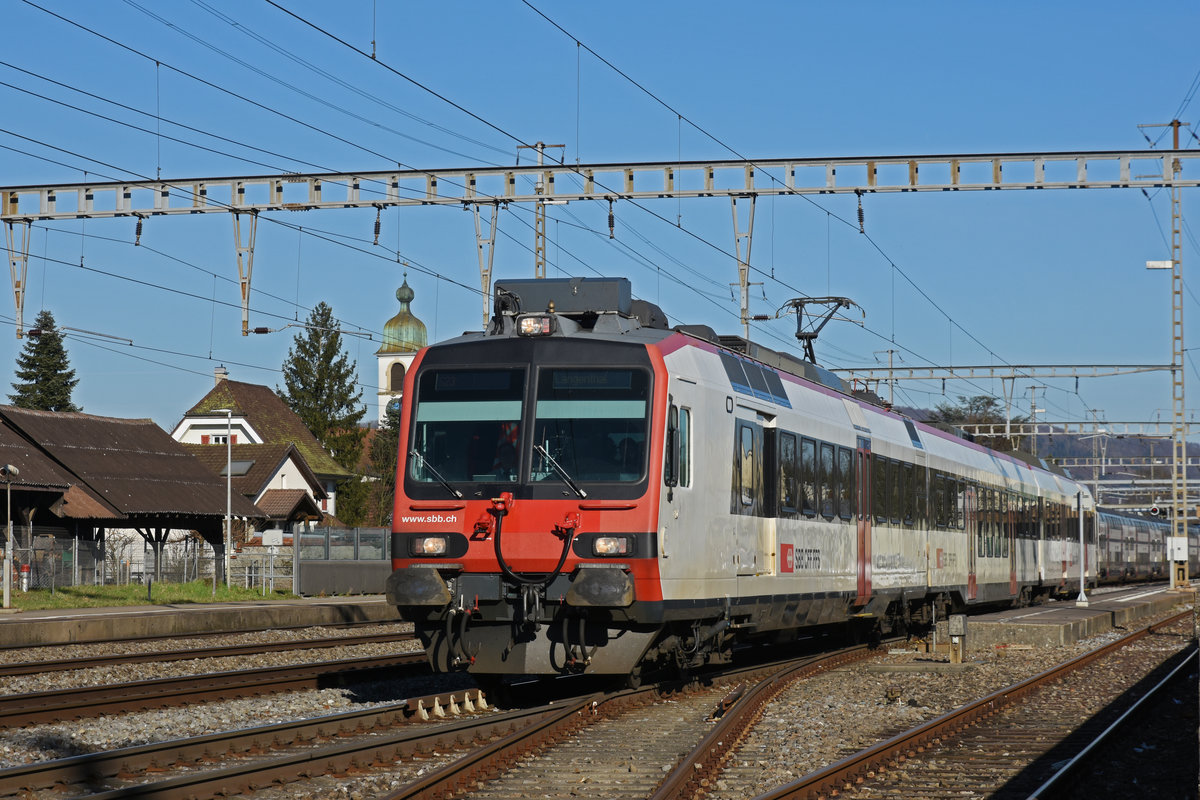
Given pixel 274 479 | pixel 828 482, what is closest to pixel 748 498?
pixel 828 482

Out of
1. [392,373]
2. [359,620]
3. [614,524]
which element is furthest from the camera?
[392,373]

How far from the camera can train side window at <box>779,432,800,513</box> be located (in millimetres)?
15984

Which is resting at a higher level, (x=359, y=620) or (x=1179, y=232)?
(x=1179, y=232)

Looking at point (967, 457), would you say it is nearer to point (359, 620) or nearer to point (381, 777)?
point (359, 620)

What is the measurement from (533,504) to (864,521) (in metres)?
7.63

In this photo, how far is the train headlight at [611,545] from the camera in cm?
1254

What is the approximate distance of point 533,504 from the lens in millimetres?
12797

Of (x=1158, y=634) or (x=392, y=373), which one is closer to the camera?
(x=1158, y=634)

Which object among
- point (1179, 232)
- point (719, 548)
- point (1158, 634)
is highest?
point (1179, 232)

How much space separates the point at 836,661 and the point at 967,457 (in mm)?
8154

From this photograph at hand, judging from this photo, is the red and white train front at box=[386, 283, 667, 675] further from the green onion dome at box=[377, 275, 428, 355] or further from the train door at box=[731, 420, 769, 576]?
the green onion dome at box=[377, 275, 428, 355]

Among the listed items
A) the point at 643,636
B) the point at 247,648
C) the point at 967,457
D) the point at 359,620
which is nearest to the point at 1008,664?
the point at 967,457

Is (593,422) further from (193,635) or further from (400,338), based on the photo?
(400,338)

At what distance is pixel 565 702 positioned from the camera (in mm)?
13180
